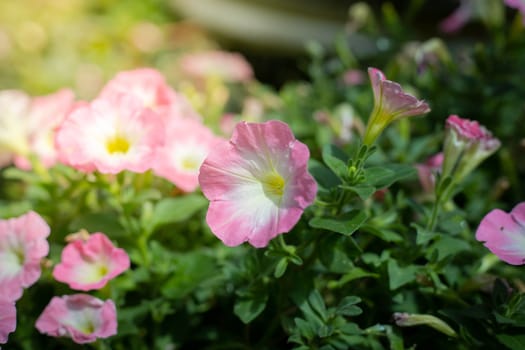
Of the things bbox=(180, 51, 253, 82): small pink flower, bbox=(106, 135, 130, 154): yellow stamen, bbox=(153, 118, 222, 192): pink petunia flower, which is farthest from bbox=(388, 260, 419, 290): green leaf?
bbox=(180, 51, 253, 82): small pink flower

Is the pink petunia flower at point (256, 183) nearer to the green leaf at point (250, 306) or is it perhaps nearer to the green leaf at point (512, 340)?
the green leaf at point (250, 306)

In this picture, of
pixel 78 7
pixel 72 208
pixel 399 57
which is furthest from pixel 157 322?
pixel 78 7

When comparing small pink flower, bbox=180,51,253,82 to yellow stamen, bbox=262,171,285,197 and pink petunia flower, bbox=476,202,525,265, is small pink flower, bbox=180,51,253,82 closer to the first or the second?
yellow stamen, bbox=262,171,285,197

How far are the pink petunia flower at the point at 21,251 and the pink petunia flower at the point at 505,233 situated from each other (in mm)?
647

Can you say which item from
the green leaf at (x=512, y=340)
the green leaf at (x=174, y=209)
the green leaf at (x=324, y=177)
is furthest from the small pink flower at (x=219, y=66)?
the green leaf at (x=512, y=340)

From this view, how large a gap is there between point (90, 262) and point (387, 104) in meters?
0.52

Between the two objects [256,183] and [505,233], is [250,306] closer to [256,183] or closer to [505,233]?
[256,183]

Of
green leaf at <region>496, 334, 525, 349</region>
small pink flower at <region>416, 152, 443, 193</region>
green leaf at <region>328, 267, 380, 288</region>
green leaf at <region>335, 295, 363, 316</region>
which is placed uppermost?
small pink flower at <region>416, 152, 443, 193</region>

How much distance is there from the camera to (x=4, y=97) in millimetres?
1192

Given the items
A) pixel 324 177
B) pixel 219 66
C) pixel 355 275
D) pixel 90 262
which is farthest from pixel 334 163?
pixel 219 66

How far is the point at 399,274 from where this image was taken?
2.82 ft

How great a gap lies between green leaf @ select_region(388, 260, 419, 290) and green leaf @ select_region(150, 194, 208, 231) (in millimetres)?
372

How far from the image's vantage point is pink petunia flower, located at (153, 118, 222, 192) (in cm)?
99

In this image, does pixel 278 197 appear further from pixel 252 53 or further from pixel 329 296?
pixel 252 53
